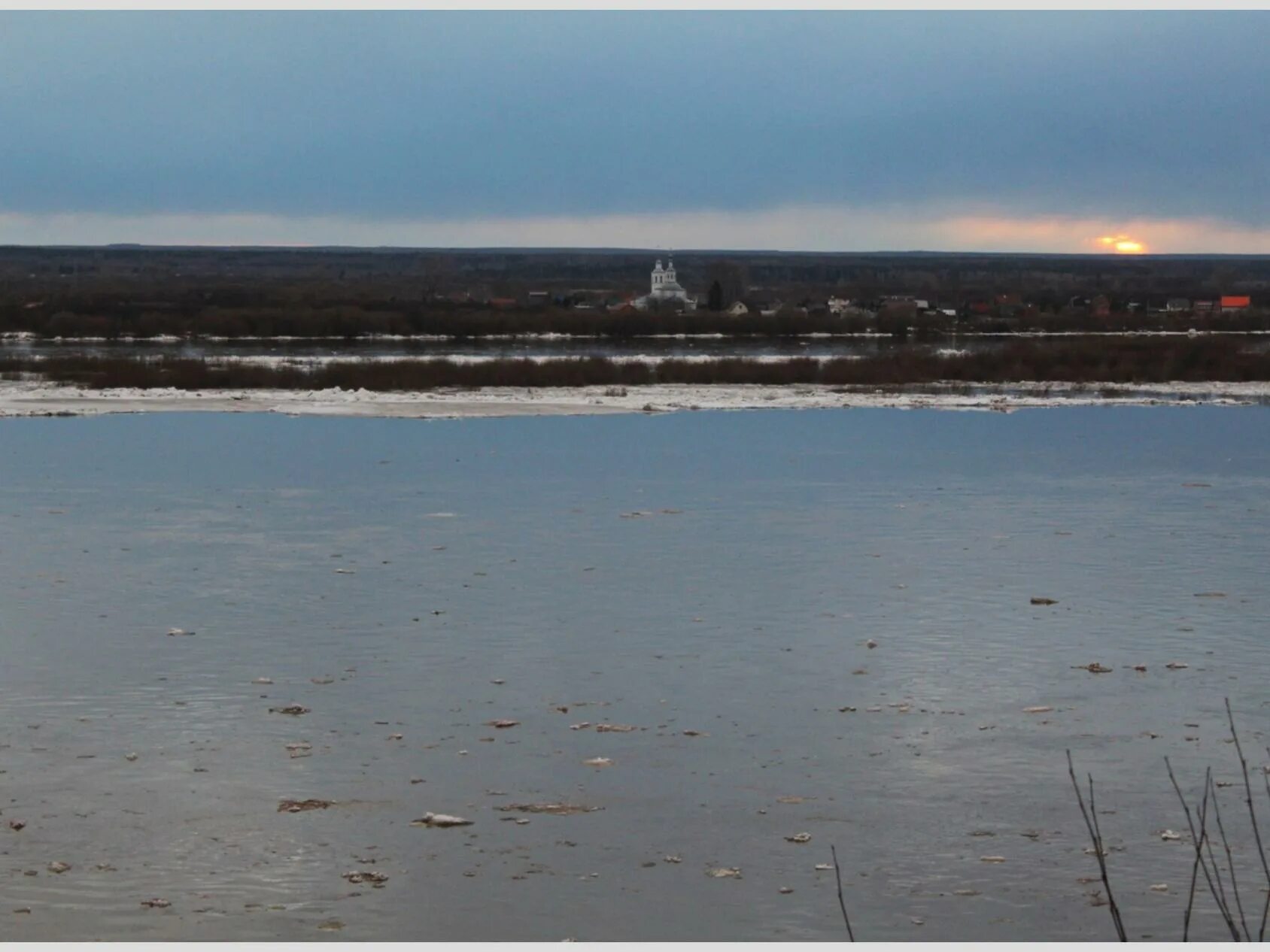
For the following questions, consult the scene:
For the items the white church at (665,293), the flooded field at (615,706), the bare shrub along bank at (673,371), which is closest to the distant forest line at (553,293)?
the white church at (665,293)

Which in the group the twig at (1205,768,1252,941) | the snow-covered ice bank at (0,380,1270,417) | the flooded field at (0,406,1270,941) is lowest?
the snow-covered ice bank at (0,380,1270,417)

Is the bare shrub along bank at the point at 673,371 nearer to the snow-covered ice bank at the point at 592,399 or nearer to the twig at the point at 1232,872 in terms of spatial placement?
the snow-covered ice bank at the point at 592,399

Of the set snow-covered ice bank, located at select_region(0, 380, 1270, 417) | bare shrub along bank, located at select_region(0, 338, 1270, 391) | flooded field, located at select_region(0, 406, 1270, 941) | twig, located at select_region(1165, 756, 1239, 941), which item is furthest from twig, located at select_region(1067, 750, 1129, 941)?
bare shrub along bank, located at select_region(0, 338, 1270, 391)

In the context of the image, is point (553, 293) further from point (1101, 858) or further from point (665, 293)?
point (1101, 858)

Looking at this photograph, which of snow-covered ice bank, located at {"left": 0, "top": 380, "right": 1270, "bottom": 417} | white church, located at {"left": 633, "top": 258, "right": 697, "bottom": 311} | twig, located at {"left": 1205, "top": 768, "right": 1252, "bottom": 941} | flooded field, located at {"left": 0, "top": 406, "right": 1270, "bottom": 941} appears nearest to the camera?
twig, located at {"left": 1205, "top": 768, "right": 1252, "bottom": 941}

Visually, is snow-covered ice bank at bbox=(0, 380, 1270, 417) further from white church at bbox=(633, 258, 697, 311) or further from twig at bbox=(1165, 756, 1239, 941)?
white church at bbox=(633, 258, 697, 311)

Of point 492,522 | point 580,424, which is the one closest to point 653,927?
point 492,522

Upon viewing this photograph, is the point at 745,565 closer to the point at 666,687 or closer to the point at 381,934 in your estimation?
the point at 666,687
